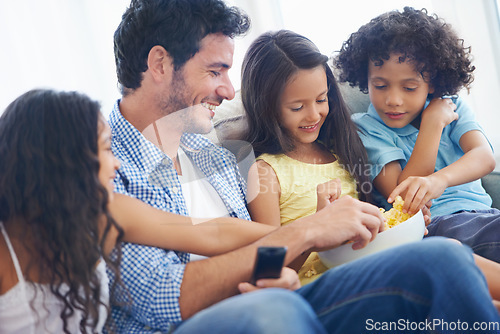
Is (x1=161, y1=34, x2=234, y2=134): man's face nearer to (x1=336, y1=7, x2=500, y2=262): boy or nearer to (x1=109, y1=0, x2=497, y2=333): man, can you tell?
(x1=109, y1=0, x2=497, y2=333): man

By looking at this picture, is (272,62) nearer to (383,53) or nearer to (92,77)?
(383,53)

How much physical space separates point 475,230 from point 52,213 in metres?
1.11

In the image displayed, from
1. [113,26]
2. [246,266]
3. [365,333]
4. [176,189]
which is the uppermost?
[113,26]

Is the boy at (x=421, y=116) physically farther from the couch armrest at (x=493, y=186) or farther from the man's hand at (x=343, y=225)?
the man's hand at (x=343, y=225)

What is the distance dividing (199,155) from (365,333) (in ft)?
2.44

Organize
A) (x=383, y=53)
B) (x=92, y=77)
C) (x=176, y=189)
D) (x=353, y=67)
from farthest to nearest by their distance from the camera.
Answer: (x=92, y=77)
(x=353, y=67)
(x=383, y=53)
(x=176, y=189)

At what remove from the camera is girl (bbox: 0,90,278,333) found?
0.94 m

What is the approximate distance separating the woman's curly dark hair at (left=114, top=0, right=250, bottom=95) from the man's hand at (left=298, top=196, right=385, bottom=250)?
592mm

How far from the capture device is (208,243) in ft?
3.82

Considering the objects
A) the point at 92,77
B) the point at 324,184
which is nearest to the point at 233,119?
the point at 324,184

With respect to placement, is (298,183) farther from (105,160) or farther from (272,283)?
(105,160)

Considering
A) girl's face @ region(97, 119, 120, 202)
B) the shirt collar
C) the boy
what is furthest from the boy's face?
girl's face @ region(97, 119, 120, 202)

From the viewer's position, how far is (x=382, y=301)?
37.7 inches

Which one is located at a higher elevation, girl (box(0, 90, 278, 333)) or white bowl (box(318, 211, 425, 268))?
girl (box(0, 90, 278, 333))
